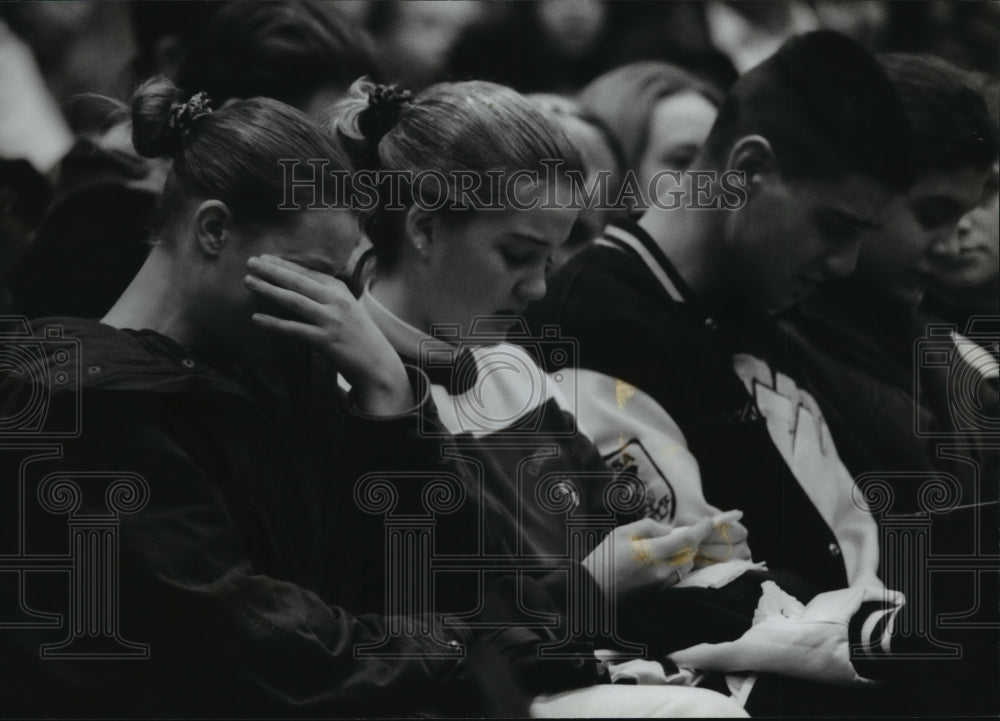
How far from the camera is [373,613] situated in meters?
3.85

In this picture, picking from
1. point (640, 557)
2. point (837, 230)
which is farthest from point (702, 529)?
point (837, 230)

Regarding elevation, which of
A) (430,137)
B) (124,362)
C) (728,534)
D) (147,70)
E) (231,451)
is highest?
(147,70)

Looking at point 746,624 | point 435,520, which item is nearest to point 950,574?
point 746,624

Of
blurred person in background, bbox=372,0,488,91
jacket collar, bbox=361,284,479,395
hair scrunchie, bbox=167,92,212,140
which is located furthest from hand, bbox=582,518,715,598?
hair scrunchie, bbox=167,92,212,140

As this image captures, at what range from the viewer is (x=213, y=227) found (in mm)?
3717

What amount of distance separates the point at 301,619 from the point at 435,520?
17.9 inches

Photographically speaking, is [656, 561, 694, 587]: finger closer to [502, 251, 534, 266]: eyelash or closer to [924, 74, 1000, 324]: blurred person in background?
[502, 251, 534, 266]: eyelash

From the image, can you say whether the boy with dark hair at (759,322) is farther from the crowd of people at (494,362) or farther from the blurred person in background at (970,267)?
the blurred person in background at (970,267)

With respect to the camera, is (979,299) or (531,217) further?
(979,299)

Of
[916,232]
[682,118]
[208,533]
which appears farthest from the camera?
[916,232]

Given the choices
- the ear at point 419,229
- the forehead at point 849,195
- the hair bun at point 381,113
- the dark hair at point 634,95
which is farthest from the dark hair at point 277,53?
the forehead at point 849,195

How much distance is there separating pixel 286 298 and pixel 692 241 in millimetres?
1199

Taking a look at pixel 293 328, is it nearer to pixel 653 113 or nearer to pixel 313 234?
pixel 313 234

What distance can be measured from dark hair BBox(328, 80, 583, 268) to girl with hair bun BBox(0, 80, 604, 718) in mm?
93
